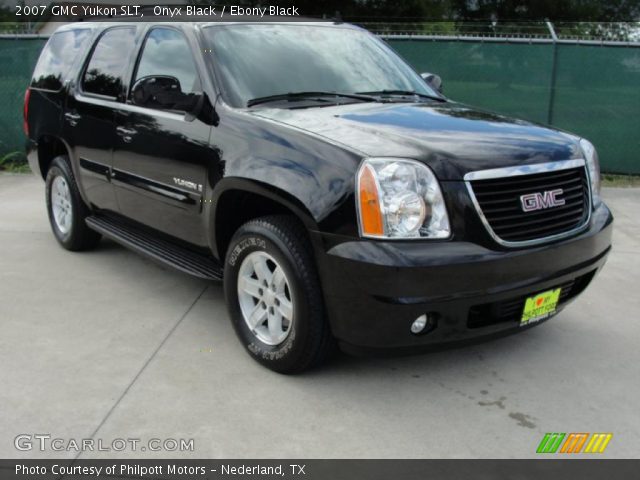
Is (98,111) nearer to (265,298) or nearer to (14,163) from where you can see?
(265,298)

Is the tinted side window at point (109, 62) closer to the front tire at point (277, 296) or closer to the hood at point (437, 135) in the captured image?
the hood at point (437, 135)

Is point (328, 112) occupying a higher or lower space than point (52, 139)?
higher

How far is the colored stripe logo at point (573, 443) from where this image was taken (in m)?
2.94

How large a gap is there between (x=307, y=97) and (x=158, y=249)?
55.8 inches

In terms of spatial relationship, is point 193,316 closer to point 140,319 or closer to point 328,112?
point 140,319

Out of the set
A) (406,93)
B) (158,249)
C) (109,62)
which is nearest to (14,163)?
(109,62)

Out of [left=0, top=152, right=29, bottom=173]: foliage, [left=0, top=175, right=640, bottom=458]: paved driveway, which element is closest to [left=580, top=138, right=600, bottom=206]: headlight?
[left=0, top=175, right=640, bottom=458]: paved driveway

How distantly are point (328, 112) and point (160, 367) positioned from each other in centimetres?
165

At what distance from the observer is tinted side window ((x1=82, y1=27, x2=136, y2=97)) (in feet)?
15.7

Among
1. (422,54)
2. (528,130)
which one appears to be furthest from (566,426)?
(422,54)

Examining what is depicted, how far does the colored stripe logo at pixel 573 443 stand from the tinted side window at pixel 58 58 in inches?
176

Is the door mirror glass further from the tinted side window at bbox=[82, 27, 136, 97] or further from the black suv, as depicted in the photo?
the tinted side window at bbox=[82, 27, 136, 97]

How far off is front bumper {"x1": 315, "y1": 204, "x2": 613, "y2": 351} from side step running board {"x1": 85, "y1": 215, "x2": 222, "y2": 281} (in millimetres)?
1172

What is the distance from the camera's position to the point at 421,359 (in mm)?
3781
